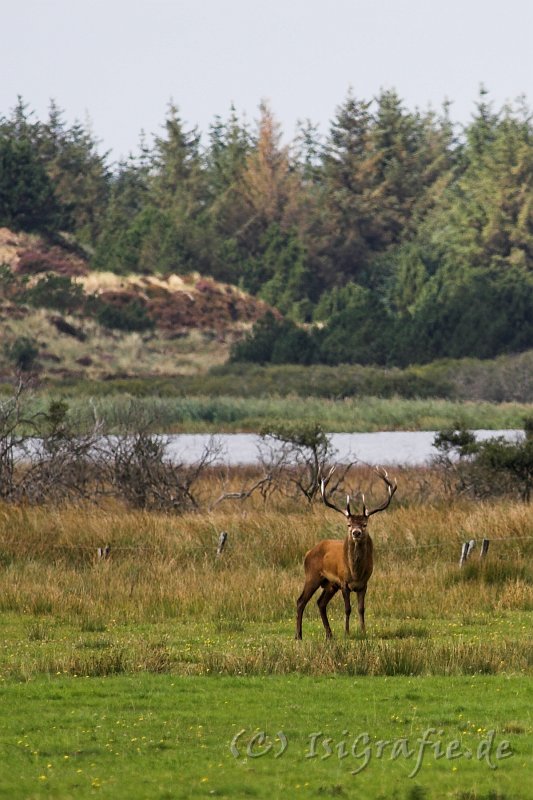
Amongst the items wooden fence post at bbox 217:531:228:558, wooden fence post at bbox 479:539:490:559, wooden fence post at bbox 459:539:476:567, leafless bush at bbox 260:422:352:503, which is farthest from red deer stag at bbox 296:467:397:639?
leafless bush at bbox 260:422:352:503

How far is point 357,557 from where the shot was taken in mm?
14742

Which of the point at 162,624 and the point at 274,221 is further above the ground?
the point at 274,221

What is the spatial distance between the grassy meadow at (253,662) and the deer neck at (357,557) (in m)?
0.61

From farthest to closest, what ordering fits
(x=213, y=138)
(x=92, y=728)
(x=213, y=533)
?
(x=213, y=138) → (x=213, y=533) → (x=92, y=728)

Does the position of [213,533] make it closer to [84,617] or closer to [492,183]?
[84,617]

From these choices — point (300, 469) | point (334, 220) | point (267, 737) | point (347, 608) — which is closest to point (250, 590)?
point (347, 608)

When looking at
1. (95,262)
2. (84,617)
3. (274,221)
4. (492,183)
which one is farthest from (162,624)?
(274,221)

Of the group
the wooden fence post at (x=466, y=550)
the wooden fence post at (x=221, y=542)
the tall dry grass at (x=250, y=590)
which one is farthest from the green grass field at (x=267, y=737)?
the wooden fence post at (x=221, y=542)

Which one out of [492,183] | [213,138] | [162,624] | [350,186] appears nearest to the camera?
[162,624]

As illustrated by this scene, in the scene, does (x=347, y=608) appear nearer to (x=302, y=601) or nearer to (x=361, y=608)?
(x=361, y=608)

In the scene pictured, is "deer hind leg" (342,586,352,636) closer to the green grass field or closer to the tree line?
the green grass field

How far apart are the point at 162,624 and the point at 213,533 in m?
5.89

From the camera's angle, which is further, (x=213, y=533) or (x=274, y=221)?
(x=274, y=221)

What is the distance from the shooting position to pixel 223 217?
111812 millimetres
